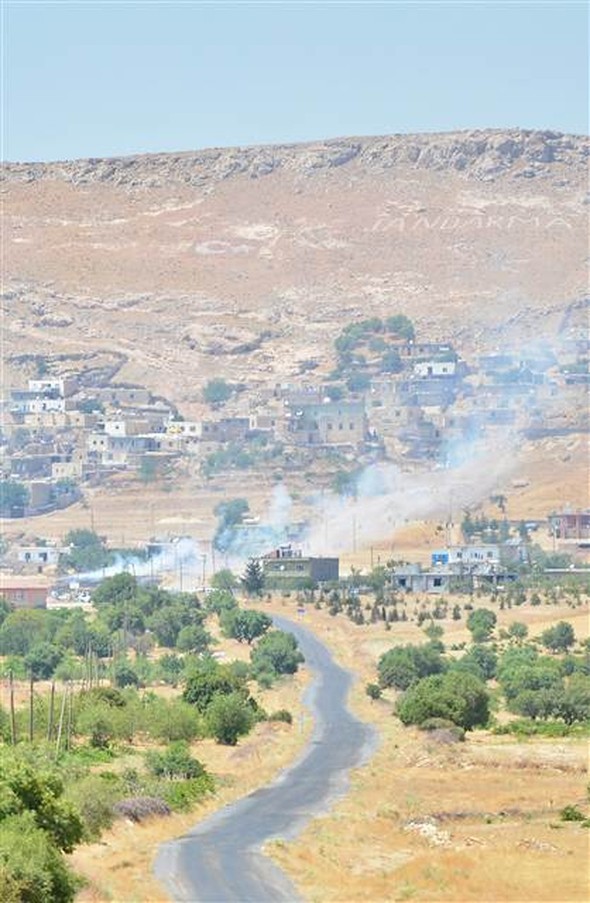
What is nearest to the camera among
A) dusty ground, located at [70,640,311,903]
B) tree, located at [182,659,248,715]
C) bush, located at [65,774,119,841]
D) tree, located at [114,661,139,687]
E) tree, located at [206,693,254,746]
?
dusty ground, located at [70,640,311,903]

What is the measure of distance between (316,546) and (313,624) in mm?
24246

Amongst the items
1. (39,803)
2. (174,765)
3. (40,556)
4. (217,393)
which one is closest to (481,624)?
(40,556)

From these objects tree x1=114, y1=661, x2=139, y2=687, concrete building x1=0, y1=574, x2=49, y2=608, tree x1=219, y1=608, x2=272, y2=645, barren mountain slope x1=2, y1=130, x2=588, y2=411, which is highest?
barren mountain slope x1=2, y1=130, x2=588, y2=411

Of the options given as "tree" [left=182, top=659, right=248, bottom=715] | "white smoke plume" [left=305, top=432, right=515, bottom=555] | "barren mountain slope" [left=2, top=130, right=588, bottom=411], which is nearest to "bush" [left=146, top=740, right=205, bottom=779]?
"tree" [left=182, top=659, right=248, bottom=715]

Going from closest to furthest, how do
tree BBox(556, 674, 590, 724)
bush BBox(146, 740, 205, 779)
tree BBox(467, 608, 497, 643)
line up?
bush BBox(146, 740, 205, 779)
tree BBox(556, 674, 590, 724)
tree BBox(467, 608, 497, 643)

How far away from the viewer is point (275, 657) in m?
71.5

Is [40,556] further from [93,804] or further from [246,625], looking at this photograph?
[93,804]

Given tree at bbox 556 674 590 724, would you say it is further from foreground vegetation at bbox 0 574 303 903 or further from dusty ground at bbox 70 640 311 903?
foreground vegetation at bbox 0 574 303 903

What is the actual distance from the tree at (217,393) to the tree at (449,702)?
3503 inches

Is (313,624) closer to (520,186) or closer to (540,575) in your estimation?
(540,575)

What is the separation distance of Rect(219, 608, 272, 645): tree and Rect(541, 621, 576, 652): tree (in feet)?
28.4

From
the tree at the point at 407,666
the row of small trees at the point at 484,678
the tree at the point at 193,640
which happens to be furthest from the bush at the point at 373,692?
Answer: the tree at the point at 193,640

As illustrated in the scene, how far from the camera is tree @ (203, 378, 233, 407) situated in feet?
491

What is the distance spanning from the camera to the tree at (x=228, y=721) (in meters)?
55.0
